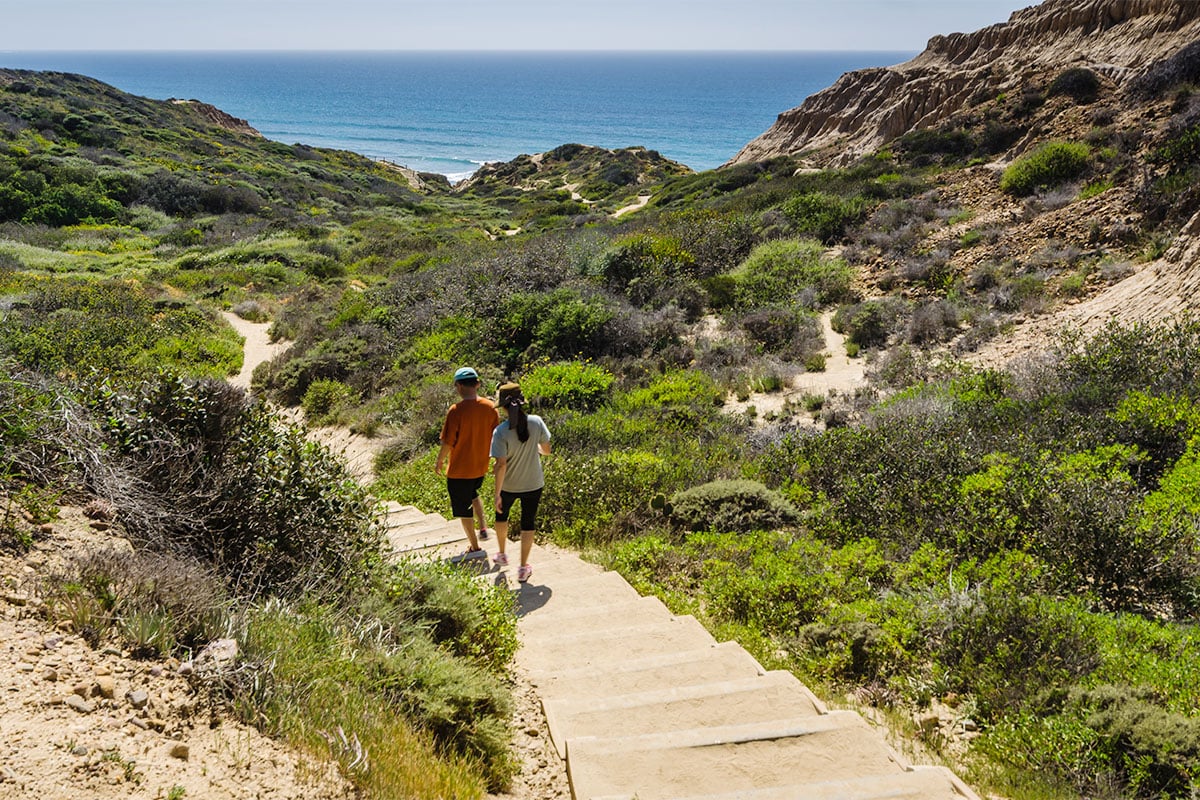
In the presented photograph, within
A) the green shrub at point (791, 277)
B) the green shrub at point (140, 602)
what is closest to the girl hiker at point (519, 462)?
the green shrub at point (140, 602)

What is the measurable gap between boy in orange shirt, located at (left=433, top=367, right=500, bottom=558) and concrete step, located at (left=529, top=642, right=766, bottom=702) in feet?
7.79

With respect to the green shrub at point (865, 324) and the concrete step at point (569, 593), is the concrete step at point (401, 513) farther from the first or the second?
the green shrub at point (865, 324)

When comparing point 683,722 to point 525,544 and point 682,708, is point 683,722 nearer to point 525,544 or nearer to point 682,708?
point 682,708

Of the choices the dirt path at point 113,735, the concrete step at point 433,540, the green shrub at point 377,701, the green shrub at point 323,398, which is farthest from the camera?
the green shrub at point 323,398

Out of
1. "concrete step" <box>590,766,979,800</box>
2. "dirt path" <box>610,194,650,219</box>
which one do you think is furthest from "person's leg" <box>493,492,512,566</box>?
"dirt path" <box>610,194,650,219</box>

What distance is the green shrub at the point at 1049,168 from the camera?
17.8 m

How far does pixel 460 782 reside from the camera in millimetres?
3131

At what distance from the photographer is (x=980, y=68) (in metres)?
32.5

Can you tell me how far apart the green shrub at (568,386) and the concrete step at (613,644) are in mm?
6987

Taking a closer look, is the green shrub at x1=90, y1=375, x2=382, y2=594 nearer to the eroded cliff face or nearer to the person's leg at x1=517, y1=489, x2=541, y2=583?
the person's leg at x1=517, y1=489, x2=541, y2=583

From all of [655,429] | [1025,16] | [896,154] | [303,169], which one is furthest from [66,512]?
[303,169]

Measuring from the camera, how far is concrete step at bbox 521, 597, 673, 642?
5.04 meters

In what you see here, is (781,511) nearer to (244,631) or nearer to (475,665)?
(475,665)

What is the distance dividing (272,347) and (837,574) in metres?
16.9
